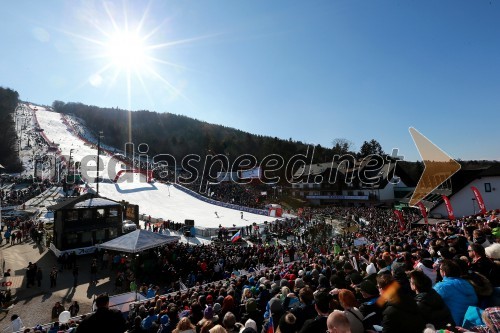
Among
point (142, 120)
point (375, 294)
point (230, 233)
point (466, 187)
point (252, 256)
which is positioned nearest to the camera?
point (375, 294)

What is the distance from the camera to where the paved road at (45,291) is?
1159 centimetres

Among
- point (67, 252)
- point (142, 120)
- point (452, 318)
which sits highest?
point (142, 120)

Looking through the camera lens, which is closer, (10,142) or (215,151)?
(10,142)

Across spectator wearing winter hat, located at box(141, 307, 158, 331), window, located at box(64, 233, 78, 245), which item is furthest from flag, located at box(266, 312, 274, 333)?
window, located at box(64, 233, 78, 245)

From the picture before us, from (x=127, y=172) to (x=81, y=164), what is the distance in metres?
12.1

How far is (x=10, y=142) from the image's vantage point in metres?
69.1

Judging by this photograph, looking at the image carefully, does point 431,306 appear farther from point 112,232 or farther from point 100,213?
point 112,232

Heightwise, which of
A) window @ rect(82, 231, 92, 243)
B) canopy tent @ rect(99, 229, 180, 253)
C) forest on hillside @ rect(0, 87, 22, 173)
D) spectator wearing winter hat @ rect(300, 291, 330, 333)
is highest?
forest on hillside @ rect(0, 87, 22, 173)

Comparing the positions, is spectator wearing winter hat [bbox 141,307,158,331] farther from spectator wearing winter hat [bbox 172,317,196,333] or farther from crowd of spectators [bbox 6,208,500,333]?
spectator wearing winter hat [bbox 172,317,196,333]

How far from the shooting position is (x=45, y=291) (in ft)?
46.2

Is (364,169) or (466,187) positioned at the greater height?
(364,169)

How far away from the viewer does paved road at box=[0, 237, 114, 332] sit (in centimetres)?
1159

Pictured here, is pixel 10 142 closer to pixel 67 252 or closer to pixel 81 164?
pixel 81 164

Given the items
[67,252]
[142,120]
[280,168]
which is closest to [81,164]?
[67,252]
